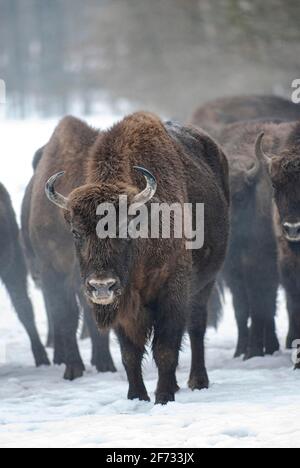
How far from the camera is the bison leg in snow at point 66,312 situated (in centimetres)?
1073

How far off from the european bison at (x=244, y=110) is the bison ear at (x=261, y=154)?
435 cm

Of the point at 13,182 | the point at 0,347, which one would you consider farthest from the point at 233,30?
the point at 0,347

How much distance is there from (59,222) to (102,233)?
2753mm

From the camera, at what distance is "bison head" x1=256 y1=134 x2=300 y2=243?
32.4 ft

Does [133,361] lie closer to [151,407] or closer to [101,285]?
[151,407]

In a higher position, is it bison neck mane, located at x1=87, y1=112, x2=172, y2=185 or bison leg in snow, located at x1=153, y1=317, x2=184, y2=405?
bison neck mane, located at x1=87, y1=112, x2=172, y2=185

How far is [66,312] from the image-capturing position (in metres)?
10.9

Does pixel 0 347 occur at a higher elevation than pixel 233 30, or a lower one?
lower

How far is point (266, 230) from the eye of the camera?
456 inches

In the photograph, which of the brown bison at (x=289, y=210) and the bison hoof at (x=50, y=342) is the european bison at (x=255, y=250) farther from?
the bison hoof at (x=50, y=342)

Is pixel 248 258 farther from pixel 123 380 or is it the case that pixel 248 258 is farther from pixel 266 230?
pixel 123 380

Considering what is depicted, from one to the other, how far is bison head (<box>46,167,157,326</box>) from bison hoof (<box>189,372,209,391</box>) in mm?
1448

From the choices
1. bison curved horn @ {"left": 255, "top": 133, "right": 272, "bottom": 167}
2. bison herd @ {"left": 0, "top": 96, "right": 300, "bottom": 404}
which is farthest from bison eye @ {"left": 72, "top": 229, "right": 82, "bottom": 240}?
bison curved horn @ {"left": 255, "top": 133, "right": 272, "bottom": 167}

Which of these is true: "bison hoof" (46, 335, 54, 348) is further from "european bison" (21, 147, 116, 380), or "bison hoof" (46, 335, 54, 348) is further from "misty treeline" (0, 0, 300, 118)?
"misty treeline" (0, 0, 300, 118)
